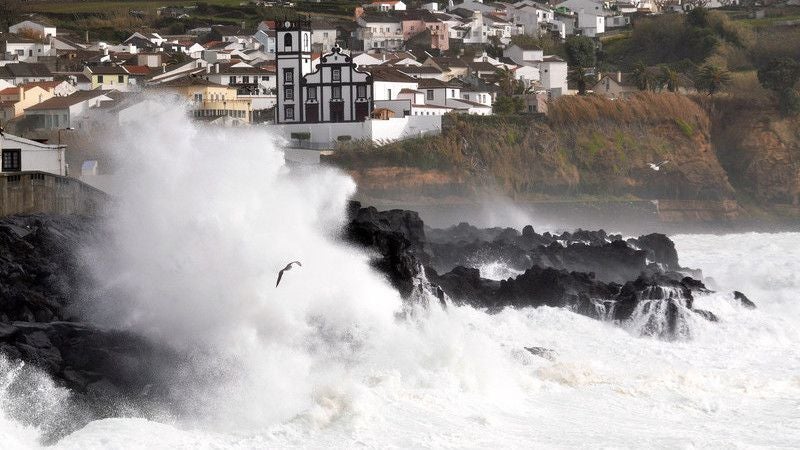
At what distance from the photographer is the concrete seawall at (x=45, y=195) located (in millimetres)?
34031

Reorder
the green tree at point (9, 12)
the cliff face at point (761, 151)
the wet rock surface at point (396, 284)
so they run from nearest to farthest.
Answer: the wet rock surface at point (396, 284) < the cliff face at point (761, 151) < the green tree at point (9, 12)

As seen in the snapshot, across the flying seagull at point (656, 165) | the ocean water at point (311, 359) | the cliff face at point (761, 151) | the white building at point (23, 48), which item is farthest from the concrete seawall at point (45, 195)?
the white building at point (23, 48)

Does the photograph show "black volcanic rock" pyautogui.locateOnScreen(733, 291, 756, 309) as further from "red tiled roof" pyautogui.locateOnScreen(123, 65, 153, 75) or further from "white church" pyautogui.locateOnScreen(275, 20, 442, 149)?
"red tiled roof" pyautogui.locateOnScreen(123, 65, 153, 75)

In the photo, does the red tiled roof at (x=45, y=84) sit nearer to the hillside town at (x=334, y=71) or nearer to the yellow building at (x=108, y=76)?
the hillside town at (x=334, y=71)

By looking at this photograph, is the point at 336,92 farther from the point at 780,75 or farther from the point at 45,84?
the point at 780,75

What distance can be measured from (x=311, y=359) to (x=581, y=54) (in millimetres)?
70348

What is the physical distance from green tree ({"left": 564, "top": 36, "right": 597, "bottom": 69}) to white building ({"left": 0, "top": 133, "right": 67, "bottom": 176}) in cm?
5683

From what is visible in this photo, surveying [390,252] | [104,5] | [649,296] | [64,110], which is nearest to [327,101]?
[64,110]

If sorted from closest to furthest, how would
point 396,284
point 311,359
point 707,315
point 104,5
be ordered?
point 311,359 < point 396,284 < point 707,315 < point 104,5

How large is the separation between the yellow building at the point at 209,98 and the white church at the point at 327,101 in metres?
2.20

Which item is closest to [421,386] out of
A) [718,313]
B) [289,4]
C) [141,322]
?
[141,322]

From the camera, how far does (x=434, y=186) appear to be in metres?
66.6

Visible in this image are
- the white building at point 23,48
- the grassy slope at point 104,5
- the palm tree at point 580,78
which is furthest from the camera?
the grassy slope at point 104,5

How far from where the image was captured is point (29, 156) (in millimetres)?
37688
